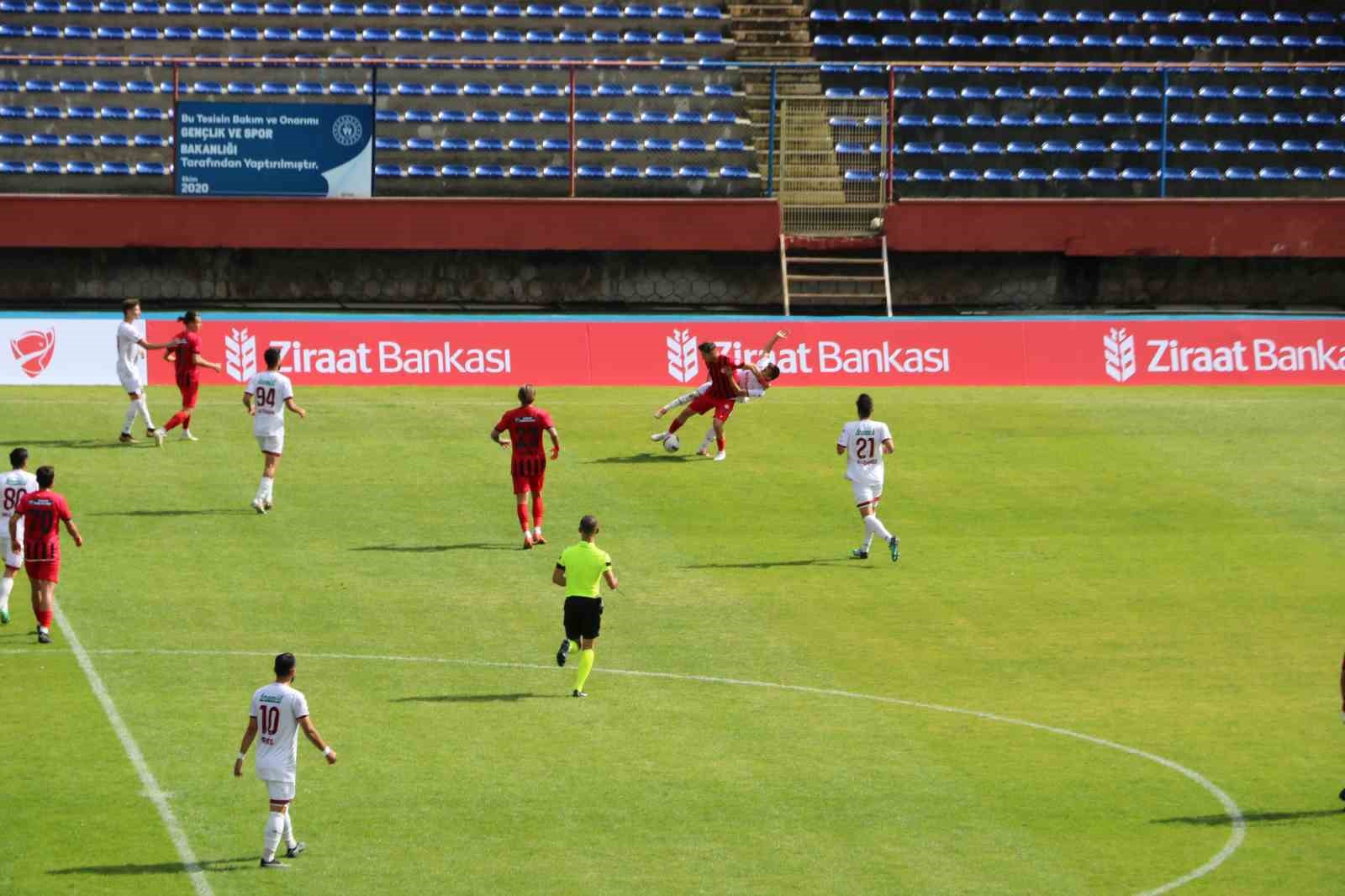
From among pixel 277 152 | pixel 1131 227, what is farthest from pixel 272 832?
pixel 1131 227

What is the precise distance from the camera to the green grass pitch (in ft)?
52.2

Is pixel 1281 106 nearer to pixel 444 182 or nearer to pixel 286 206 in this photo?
pixel 444 182

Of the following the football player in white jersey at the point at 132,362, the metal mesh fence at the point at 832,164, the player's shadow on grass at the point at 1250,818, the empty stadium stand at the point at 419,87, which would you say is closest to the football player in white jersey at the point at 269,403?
the football player in white jersey at the point at 132,362

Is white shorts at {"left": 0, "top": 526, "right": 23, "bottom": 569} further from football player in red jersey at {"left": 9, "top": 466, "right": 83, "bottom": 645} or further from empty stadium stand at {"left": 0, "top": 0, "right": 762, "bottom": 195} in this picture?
empty stadium stand at {"left": 0, "top": 0, "right": 762, "bottom": 195}

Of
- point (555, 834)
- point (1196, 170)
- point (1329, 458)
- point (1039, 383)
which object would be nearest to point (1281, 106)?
point (1196, 170)

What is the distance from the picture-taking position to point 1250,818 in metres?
16.9

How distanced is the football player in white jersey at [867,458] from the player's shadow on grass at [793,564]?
0.56 metres

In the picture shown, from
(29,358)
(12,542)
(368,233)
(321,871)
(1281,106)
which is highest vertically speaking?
(1281,106)

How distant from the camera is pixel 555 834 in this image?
52.9 feet

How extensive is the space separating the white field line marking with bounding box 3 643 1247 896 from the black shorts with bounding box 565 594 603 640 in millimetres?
1670

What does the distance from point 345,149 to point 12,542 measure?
62.3 ft

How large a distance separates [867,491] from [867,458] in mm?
446

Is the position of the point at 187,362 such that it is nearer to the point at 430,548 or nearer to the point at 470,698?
the point at 430,548

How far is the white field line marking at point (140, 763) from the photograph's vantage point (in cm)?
1512
